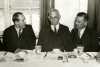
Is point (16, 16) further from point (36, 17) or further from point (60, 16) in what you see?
point (60, 16)

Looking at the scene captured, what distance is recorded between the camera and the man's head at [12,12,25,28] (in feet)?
5.77

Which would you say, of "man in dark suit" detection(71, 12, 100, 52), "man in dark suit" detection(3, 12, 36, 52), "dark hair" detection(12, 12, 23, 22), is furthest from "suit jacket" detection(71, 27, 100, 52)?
"dark hair" detection(12, 12, 23, 22)

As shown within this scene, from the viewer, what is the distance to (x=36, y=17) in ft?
5.77

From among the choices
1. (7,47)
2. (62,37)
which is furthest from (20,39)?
(62,37)

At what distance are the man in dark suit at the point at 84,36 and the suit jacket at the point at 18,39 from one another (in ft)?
1.16

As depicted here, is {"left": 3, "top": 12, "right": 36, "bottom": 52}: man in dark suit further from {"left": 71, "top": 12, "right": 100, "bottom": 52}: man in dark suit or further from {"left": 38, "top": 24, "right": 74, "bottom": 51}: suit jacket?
{"left": 71, "top": 12, "right": 100, "bottom": 52}: man in dark suit

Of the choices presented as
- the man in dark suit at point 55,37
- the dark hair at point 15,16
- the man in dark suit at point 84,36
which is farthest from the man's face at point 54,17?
the dark hair at point 15,16

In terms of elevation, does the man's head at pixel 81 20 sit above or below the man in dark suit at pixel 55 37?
above

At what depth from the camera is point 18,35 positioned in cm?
179

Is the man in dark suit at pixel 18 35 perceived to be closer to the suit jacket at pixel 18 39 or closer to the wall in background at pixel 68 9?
the suit jacket at pixel 18 39

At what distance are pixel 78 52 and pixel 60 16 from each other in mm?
339

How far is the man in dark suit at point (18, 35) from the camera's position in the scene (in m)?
1.77

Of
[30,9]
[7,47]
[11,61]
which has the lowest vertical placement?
[11,61]

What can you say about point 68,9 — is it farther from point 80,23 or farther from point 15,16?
point 15,16
